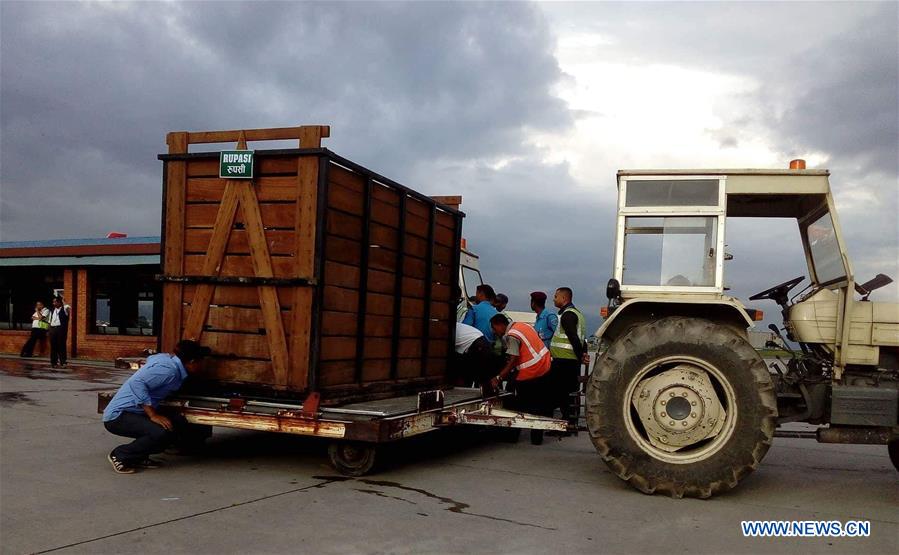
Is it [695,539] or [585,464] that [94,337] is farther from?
[695,539]

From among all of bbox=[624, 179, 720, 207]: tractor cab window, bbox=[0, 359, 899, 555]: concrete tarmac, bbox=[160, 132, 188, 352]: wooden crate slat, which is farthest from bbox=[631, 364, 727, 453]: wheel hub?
bbox=[160, 132, 188, 352]: wooden crate slat

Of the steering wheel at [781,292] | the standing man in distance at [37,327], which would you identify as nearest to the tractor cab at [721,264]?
the steering wheel at [781,292]

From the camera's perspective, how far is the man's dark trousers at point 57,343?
17.2 metres

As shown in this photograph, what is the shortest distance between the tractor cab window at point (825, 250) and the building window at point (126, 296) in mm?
17511

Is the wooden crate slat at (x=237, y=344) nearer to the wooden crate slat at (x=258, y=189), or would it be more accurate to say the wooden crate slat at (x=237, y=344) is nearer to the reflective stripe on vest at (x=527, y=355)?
the wooden crate slat at (x=258, y=189)

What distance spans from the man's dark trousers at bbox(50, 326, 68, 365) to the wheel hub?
51.2ft

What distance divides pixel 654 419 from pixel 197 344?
12.9 ft

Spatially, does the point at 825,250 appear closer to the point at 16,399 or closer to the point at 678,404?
the point at 678,404

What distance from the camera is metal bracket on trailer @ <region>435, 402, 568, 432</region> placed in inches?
257

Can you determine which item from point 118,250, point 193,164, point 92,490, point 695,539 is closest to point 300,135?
point 193,164

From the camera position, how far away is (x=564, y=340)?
8859 mm

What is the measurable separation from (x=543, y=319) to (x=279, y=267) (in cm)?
437

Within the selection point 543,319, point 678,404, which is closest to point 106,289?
point 543,319

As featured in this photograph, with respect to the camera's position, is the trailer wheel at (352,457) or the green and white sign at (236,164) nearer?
the trailer wheel at (352,457)
